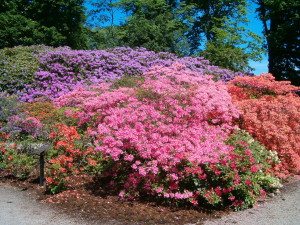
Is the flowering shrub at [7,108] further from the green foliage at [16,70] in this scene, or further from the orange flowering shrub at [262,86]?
the orange flowering shrub at [262,86]

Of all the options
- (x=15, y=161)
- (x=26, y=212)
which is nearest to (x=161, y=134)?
(x=26, y=212)

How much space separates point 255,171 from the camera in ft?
14.9

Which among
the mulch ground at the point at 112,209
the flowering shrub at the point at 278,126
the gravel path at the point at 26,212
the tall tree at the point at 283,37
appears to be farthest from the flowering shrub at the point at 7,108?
the tall tree at the point at 283,37

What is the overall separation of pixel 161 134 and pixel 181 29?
1672 cm

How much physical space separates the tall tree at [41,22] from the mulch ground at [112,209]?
17547 mm

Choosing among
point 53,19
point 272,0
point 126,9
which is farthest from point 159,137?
point 126,9

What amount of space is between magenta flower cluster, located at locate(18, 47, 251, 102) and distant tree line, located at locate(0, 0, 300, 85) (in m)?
4.10

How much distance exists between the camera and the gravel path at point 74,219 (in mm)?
4047

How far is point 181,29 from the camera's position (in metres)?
20.8

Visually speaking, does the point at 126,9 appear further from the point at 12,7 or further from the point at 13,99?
the point at 13,99

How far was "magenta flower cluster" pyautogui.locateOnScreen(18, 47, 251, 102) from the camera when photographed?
11.6 metres

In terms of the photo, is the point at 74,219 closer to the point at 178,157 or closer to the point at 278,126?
the point at 178,157

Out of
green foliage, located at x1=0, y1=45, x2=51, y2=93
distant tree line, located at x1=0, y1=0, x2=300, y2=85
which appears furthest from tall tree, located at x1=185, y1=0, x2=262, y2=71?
green foliage, located at x1=0, y1=45, x2=51, y2=93

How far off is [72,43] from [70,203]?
2120 centimetres
